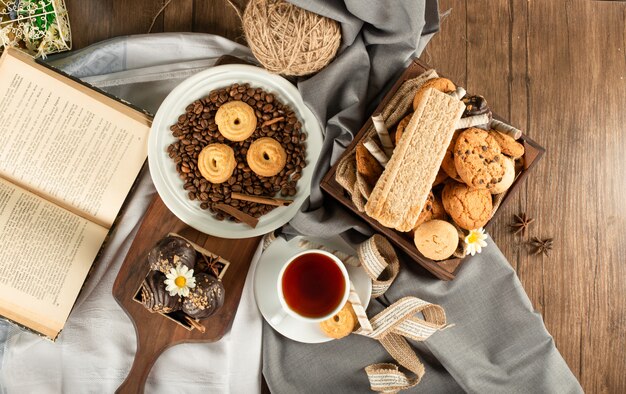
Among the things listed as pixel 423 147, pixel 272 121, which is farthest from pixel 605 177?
pixel 272 121

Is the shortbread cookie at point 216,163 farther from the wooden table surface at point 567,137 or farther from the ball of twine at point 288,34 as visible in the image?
the wooden table surface at point 567,137

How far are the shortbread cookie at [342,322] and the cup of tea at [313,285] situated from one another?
1.8 inches

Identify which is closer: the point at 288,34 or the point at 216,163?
the point at 288,34

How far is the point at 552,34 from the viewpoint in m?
1.51

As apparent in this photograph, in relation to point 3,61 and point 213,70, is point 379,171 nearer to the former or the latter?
point 213,70

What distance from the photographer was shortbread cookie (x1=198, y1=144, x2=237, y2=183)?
1350 mm

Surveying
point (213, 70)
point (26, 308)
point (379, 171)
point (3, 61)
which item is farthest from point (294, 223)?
point (3, 61)

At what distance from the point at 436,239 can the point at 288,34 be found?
0.51 metres

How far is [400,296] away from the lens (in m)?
1.39

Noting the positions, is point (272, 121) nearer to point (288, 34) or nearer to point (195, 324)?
point (288, 34)

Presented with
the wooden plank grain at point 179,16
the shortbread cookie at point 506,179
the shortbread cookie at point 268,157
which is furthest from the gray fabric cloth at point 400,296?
the wooden plank grain at point 179,16

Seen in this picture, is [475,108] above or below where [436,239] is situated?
above

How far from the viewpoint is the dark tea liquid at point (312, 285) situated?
4.33 ft

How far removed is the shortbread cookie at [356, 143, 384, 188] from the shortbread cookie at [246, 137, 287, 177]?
296 millimetres
